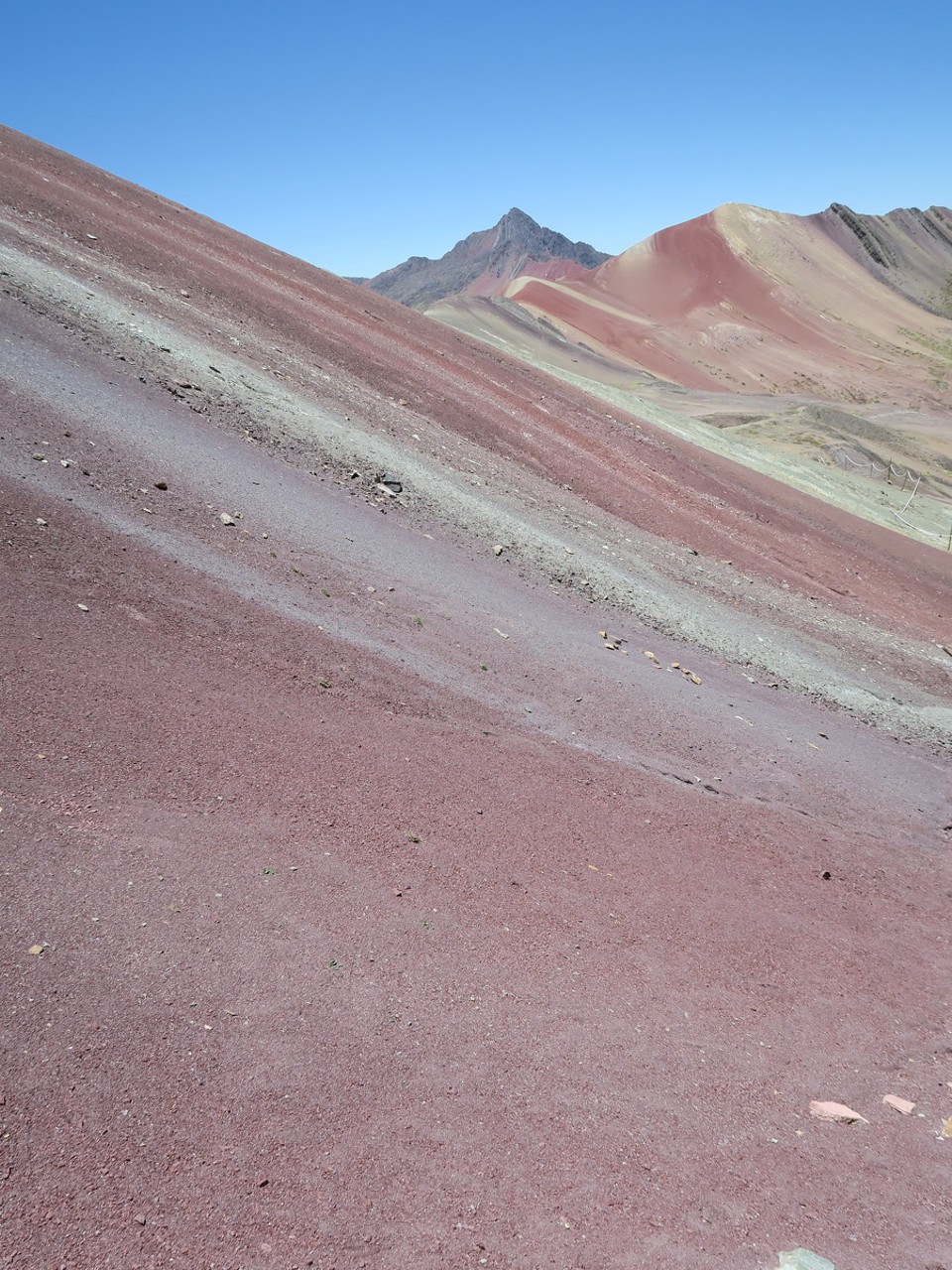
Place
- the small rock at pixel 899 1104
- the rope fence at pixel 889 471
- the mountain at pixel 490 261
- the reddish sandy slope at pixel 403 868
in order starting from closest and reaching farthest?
the reddish sandy slope at pixel 403 868
the small rock at pixel 899 1104
the rope fence at pixel 889 471
the mountain at pixel 490 261

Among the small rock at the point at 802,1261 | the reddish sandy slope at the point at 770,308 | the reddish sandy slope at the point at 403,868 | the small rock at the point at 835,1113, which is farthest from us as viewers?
the reddish sandy slope at the point at 770,308

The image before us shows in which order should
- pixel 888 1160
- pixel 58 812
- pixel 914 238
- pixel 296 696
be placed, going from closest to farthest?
pixel 888 1160, pixel 58 812, pixel 296 696, pixel 914 238

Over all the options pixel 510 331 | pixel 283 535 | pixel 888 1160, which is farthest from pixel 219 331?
pixel 510 331

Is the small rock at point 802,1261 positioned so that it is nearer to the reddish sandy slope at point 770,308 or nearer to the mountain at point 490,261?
the reddish sandy slope at point 770,308

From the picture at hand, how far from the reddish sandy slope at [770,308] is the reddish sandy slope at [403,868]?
4545 cm

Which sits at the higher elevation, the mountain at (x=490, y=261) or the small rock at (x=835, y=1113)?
the mountain at (x=490, y=261)

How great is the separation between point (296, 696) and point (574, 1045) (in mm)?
4080

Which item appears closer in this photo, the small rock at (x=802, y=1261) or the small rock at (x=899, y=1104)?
the small rock at (x=802, y=1261)

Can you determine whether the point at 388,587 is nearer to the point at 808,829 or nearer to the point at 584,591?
the point at 584,591

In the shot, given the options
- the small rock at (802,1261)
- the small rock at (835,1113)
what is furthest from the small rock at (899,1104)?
the small rock at (802,1261)

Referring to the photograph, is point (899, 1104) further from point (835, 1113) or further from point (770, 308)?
point (770, 308)

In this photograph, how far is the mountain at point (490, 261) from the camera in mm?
149375

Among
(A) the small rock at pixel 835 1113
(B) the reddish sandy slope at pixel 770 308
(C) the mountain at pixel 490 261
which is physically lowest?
(A) the small rock at pixel 835 1113

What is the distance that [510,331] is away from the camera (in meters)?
51.6
